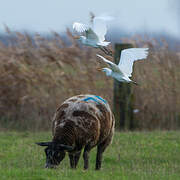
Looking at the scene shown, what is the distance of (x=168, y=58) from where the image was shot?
13.6 m

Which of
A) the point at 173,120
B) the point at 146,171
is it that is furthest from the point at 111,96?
the point at 146,171

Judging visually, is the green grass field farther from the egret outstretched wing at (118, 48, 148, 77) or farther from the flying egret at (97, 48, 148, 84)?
the egret outstretched wing at (118, 48, 148, 77)

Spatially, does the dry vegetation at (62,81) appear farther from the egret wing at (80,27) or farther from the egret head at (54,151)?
the egret wing at (80,27)

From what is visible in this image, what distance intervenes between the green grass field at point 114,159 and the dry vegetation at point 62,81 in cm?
99

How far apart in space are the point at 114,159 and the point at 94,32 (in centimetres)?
310

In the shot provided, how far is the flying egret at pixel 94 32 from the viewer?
6723 millimetres

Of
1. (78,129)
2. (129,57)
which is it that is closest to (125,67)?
(129,57)

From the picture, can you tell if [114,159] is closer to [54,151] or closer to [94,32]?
[54,151]

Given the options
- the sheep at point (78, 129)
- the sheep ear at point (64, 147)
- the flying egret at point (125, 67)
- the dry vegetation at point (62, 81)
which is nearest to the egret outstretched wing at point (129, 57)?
the flying egret at point (125, 67)

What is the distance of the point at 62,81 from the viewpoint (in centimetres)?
1334

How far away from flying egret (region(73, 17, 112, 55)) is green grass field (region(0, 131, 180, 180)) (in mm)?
1679

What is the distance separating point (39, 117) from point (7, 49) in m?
1.99

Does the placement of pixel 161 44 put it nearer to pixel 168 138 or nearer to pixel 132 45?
pixel 132 45

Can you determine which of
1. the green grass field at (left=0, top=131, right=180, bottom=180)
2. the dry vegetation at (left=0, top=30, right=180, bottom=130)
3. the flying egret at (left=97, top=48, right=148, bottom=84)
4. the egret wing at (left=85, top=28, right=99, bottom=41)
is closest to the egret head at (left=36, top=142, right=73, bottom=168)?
the green grass field at (left=0, top=131, right=180, bottom=180)
